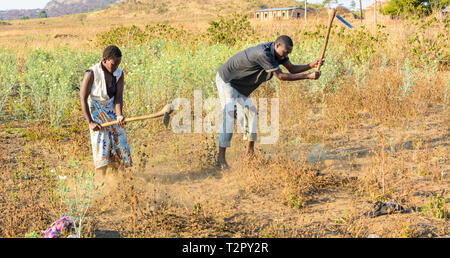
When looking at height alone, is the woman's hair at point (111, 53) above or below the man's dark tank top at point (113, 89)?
above

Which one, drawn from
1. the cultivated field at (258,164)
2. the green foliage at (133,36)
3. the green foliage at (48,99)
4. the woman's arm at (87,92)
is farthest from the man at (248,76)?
the green foliage at (133,36)

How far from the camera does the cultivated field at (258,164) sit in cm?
325

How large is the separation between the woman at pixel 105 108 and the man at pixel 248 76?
3.80 ft

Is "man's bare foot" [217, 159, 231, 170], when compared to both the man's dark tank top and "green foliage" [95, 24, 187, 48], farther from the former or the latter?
"green foliage" [95, 24, 187, 48]

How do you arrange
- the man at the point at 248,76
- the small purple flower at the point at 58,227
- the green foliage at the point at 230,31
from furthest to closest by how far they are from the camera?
the green foliage at the point at 230,31 → the man at the point at 248,76 → the small purple flower at the point at 58,227

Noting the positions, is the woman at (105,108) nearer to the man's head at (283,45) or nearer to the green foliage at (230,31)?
the man's head at (283,45)

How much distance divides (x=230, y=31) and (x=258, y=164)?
6.04 meters

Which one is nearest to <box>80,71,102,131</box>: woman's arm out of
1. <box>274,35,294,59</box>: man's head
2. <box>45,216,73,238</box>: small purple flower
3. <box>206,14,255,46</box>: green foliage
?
<box>45,216,73,238</box>: small purple flower

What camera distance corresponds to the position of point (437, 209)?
3.35 m

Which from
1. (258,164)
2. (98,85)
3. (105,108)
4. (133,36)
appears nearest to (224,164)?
(258,164)

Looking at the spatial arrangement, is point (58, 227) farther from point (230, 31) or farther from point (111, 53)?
point (230, 31)

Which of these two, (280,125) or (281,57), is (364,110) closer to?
(280,125)

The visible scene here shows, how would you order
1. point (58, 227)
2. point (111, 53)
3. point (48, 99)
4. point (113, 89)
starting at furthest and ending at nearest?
point (48, 99)
point (113, 89)
point (111, 53)
point (58, 227)

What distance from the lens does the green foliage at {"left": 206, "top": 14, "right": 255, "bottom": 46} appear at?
9.55 meters
